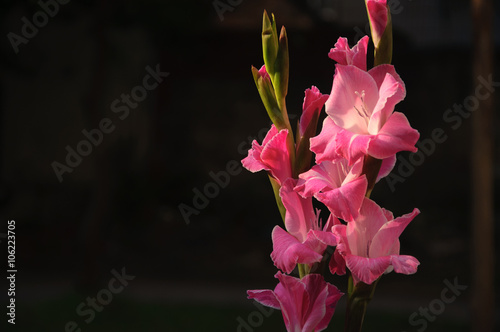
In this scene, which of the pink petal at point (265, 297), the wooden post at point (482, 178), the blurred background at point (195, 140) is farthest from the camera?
the blurred background at point (195, 140)

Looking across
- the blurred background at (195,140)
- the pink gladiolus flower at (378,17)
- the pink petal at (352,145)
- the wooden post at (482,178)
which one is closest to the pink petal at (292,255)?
the pink petal at (352,145)

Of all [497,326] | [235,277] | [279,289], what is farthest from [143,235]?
[279,289]

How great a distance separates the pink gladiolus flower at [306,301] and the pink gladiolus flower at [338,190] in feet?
0.28

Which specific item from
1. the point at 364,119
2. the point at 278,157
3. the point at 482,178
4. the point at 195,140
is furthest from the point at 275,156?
the point at 195,140

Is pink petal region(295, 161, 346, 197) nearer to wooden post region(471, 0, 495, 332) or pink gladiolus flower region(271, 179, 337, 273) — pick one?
pink gladiolus flower region(271, 179, 337, 273)

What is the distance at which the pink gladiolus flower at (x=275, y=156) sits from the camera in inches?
27.5

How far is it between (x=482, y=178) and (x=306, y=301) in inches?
127

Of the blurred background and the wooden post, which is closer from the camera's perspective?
the wooden post

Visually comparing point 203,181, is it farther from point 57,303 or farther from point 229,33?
point 57,303

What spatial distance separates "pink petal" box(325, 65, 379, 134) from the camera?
2.28 ft

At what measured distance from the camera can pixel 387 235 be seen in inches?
27.2

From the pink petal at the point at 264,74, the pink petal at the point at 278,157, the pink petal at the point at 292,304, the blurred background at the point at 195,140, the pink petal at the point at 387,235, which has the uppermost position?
the blurred background at the point at 195,140

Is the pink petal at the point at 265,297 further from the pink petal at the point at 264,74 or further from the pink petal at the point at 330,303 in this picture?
the pink petal at the point at 264,74

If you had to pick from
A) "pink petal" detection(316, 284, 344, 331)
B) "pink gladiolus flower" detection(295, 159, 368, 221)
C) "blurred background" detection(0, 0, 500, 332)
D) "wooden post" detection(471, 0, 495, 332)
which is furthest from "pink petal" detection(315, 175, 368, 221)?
"blurred background" detection(0, 0, 500, 332)
